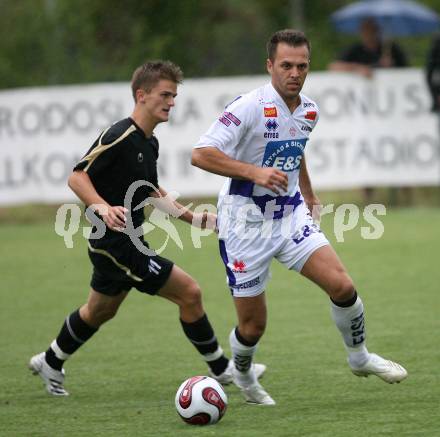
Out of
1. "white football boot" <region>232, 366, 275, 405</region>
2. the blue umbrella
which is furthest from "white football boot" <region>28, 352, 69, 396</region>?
the blue umbrella

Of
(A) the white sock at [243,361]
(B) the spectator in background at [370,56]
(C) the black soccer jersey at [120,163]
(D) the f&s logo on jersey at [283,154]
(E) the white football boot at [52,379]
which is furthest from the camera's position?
(B) the spectator in background at [370,56]

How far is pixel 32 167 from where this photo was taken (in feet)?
47.8

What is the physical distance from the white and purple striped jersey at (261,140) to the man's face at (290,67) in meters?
0.09

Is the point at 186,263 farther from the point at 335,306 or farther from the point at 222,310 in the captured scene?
the point at 335,306

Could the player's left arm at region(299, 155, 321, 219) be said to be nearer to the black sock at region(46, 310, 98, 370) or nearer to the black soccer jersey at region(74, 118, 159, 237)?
the black soccer jersey at region(74, 118, 159, 237)

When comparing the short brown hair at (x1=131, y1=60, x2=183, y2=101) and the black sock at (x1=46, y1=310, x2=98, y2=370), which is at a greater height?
the short brown hair at (x1=131, y1=60, x2=183, y2=101)

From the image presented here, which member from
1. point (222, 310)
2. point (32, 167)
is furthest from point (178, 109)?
point (222, 310)

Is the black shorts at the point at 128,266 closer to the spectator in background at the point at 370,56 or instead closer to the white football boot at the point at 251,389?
the white football boot at the point at 251,389

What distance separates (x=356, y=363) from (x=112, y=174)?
168 cm

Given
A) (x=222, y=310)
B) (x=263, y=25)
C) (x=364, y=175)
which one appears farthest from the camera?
(x=263, y=25)

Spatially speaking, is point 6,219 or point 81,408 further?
point 6,219

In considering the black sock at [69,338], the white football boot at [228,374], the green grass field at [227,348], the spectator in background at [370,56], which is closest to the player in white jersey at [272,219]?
the green grass field at [227,348]

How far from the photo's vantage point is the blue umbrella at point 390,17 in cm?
1766

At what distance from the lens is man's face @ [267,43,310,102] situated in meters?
5.98
